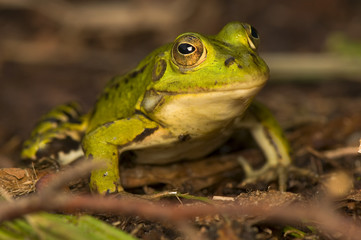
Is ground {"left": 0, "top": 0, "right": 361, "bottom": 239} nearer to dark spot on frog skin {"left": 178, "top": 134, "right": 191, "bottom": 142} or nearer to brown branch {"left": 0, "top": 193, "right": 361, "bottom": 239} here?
brown branch {"left": 0, "top": 193, "right": 361, "bottom": 239}

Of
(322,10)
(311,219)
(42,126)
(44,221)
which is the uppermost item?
(322,10)

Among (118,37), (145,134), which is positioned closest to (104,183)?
(145,134)

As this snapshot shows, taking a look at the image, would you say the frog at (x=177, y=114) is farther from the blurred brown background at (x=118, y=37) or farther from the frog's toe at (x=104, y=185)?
the blurred brown background at (x=118, y=37)

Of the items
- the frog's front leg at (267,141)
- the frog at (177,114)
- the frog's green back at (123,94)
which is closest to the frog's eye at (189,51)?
the frog at (177,114)

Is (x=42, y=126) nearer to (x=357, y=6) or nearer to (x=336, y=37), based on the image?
(x=336, y=37)

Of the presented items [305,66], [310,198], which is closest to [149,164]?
[310,198]

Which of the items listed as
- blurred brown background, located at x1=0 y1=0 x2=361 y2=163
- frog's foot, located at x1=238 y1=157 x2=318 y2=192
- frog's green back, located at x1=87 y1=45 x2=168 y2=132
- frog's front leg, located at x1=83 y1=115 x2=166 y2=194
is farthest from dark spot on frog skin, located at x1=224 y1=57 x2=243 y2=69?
blurred brown background, located at x1=0 y1=0 x2=361 y2=163

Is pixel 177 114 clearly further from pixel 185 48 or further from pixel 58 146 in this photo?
pixel 58 146
